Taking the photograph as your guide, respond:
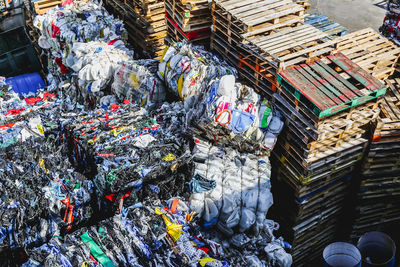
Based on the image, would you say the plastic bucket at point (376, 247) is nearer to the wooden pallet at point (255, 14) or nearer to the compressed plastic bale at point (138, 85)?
the wooden pallet at point (255, 14)

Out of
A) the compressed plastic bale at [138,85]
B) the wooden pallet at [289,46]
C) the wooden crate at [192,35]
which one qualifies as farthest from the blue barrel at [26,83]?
the wooden pallet at [289,46]

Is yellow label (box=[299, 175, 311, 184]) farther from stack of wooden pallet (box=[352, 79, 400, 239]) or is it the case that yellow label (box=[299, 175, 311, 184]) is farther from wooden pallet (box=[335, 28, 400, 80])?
wooden pallet (box=[335, 28, 400, 80])

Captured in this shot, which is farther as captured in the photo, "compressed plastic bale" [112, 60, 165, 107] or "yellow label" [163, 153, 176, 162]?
"compressed plastic bale" [112, 60, 165, 107]

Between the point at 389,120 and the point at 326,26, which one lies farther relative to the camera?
the point at 326,26

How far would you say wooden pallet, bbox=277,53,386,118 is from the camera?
5.45 meters

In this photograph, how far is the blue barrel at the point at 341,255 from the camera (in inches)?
A: 249

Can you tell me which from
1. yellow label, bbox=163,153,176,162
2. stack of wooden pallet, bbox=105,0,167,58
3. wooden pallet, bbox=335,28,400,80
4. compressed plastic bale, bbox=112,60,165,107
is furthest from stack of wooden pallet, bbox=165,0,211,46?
yellow label, bbox=163,153,176,162

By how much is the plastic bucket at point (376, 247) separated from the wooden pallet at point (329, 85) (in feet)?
8.19

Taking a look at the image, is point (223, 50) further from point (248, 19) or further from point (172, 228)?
point (172, 228)

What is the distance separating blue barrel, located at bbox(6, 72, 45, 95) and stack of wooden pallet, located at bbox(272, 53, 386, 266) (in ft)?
19.9

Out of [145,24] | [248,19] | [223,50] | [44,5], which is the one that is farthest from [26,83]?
[248,19]

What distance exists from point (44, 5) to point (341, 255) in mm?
8020

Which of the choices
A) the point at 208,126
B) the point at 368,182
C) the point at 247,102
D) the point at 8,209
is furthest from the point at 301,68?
the point at 8,209

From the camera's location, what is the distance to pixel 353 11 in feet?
47.6
